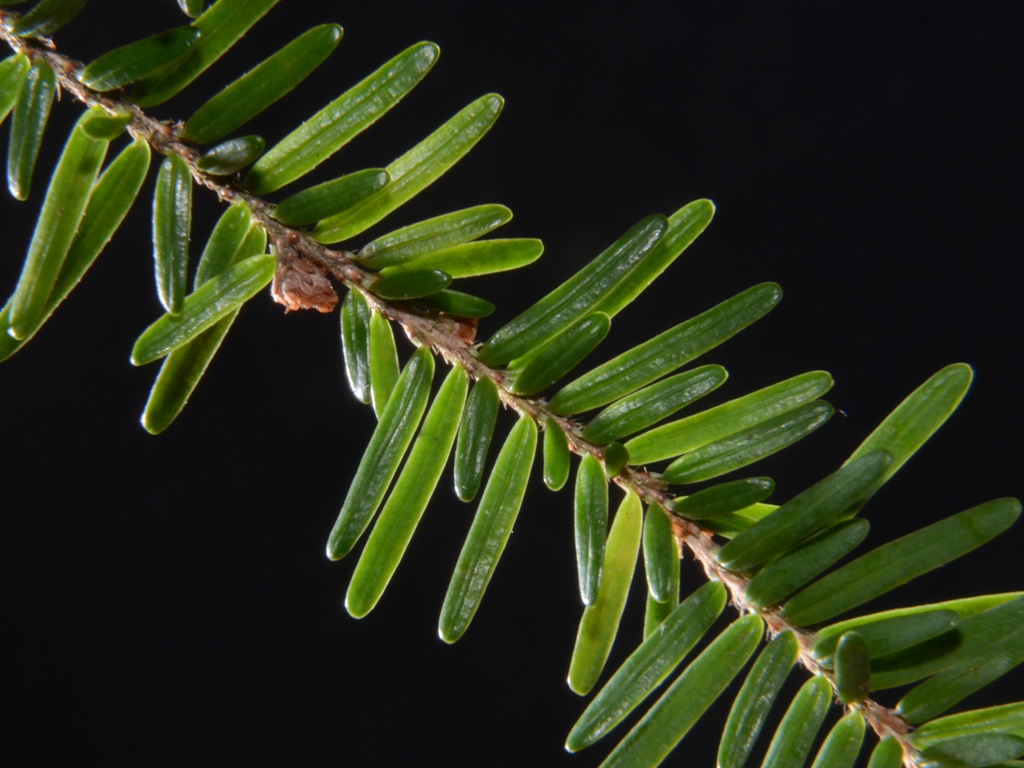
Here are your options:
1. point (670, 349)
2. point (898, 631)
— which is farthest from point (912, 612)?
point (670, 349)

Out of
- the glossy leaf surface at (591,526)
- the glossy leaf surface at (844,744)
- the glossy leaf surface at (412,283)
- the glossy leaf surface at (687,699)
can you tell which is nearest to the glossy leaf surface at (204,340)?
the glossy leaf surface at (412,283)

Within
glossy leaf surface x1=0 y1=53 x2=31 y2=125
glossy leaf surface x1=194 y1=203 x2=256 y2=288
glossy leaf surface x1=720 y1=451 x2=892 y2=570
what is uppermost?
glossy leaf surface x1=0 y1=53 x2=31 y2=125

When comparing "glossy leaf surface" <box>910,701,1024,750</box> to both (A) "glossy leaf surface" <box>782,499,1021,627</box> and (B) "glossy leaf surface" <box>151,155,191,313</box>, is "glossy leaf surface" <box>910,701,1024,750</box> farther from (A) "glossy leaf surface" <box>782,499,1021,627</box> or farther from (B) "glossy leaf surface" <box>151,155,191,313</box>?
(B) "glossy leaf surface" <box>151,155,191,313</box>

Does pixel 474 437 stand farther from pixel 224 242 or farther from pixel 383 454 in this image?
pixel 224 242

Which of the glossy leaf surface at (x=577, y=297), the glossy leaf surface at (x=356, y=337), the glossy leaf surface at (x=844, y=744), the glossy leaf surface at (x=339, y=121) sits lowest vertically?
the glossy leaf surface at (x=844, y=744)

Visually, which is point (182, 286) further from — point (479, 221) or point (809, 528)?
point (809, 528)

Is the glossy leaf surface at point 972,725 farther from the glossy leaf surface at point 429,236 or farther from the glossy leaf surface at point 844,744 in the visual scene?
the glossy leaf surface at point 429,236

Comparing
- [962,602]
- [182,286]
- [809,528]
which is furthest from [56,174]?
[962,602]

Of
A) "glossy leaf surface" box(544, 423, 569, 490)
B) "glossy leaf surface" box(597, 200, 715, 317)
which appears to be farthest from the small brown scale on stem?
"glossy leaf surface" box(597, 200, 715, 317)
